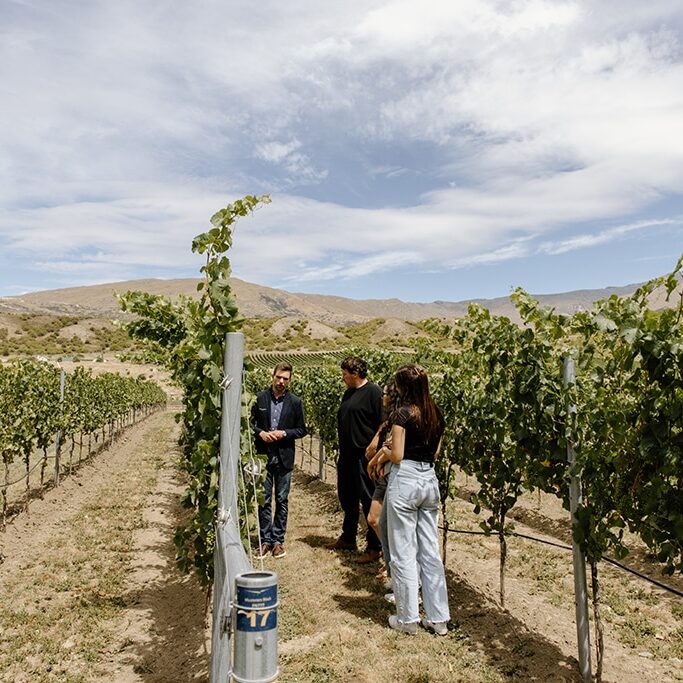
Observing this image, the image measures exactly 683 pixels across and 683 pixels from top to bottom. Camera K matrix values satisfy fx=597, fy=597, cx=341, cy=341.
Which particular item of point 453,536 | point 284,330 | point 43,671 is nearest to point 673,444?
point 43,671

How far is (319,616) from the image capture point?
14.3 ft

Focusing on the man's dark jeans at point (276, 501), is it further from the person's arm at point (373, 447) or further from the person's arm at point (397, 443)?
the person's arm at point (397, 443)

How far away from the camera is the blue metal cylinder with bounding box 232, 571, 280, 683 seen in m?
1.58

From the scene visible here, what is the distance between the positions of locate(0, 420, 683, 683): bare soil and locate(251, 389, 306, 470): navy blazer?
105cm

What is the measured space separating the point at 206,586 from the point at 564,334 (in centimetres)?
296

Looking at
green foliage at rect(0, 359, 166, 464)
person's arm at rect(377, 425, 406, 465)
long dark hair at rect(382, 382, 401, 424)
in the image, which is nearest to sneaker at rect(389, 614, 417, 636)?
person's arm at rect(377, 425, 406, 465)

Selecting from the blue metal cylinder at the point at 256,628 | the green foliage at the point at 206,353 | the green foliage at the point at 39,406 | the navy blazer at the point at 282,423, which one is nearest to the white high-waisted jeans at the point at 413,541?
the green foliage at the point at 206,353

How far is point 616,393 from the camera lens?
333 centimetres

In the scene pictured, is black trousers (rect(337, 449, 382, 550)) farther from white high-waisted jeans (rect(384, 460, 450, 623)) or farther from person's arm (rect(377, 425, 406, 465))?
person's arm (rect(377, 425, 406, 465))

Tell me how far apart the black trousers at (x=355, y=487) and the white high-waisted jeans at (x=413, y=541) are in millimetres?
1478

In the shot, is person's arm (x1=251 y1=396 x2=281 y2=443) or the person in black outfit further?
the person in black outfit

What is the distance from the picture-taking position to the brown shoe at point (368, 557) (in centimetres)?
550

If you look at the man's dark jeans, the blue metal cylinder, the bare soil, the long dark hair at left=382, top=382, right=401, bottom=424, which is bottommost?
the bare soil

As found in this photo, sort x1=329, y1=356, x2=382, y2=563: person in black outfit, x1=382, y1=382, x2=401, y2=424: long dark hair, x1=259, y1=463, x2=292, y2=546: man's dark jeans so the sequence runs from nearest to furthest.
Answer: x1=382, y1=382, x2=401, y2=424: long dark hair < x1=329, y1=356, x2=382, y2=563: person in black outfit < x1=259, y1=463, x2=292, y2=546: man's dark jeans
